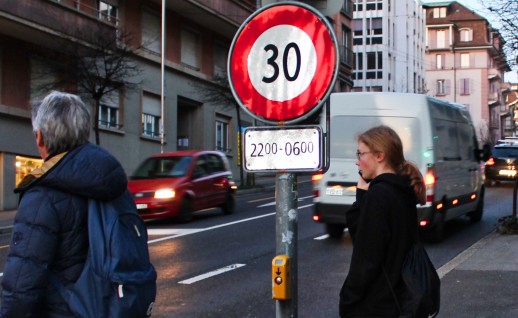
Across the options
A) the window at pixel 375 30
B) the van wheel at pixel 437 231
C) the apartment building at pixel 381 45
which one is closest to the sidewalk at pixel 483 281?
the van wheel at pixel 437 231

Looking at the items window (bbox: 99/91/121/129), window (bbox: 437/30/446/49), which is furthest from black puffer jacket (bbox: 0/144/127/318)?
window (bbox: 437/30/446/49)

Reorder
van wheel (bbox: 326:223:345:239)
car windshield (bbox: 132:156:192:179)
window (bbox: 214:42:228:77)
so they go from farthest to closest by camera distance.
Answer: window (bbox: 214:42:228:77)
car windshield (bbox: 132:156:192:179)
van wheel (bbox: 326:223:345:239)

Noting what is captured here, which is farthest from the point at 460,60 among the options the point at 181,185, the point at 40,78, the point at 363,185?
the point at 363,185

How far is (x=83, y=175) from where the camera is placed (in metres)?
2.91

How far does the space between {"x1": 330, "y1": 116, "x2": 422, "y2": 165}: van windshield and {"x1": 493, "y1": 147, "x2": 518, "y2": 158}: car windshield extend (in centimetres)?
1845

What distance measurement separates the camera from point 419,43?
8731cm

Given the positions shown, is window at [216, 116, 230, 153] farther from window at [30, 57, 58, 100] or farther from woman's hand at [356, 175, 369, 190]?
woman's hand at [356, 175, 369, 190]

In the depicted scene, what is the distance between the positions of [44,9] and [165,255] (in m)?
13.5

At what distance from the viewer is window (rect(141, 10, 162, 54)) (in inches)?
1222

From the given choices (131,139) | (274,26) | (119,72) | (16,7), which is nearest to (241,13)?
(131,139)

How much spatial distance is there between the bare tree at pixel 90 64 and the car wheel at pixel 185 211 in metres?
6.42

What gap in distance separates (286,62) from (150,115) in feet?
91.6

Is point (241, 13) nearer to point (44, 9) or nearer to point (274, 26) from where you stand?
point (44, 9)

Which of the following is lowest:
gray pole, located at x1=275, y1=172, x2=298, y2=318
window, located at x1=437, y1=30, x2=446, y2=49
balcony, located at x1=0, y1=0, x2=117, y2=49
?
gray pole, located at x1=275, y1=172, x2=298, y2=318
